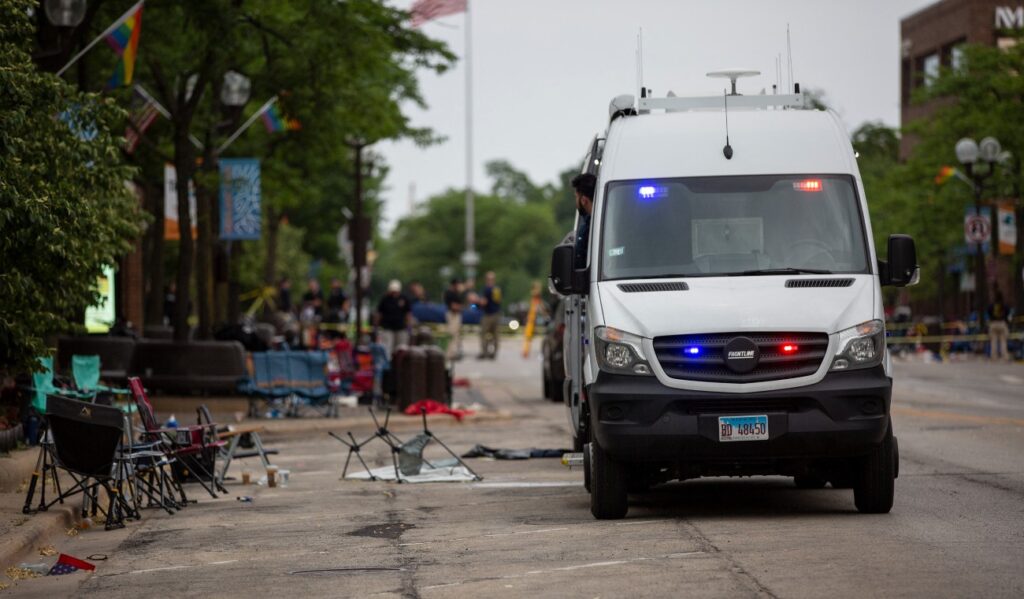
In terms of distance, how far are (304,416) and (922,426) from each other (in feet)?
30.7

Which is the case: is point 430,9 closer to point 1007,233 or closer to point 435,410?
point 435,410

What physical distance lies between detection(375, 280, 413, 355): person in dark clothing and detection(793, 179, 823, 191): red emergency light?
22921 millimetres

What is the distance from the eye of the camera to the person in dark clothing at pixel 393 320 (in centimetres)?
3491

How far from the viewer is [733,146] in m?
12.4

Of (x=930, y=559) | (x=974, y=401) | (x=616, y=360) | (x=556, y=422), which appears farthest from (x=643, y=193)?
(x=974, y=401)

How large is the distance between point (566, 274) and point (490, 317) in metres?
33.2

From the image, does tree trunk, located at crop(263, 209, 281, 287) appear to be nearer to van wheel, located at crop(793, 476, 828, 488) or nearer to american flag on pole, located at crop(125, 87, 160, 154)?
american flag on pole, located at crop(125, 87, 160, 154)

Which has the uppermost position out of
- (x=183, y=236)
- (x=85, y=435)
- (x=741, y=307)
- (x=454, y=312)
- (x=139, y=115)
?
Result: (x=139, y=115)

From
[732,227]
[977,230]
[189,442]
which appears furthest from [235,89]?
[977,230]

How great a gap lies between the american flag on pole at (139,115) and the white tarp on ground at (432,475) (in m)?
11.3

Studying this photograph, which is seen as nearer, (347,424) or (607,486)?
(607,486)

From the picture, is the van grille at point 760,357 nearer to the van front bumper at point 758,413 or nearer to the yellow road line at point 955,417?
the van front bumper at point 758,413

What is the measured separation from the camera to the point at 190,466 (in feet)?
51.0

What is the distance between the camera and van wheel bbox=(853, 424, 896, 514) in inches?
457
